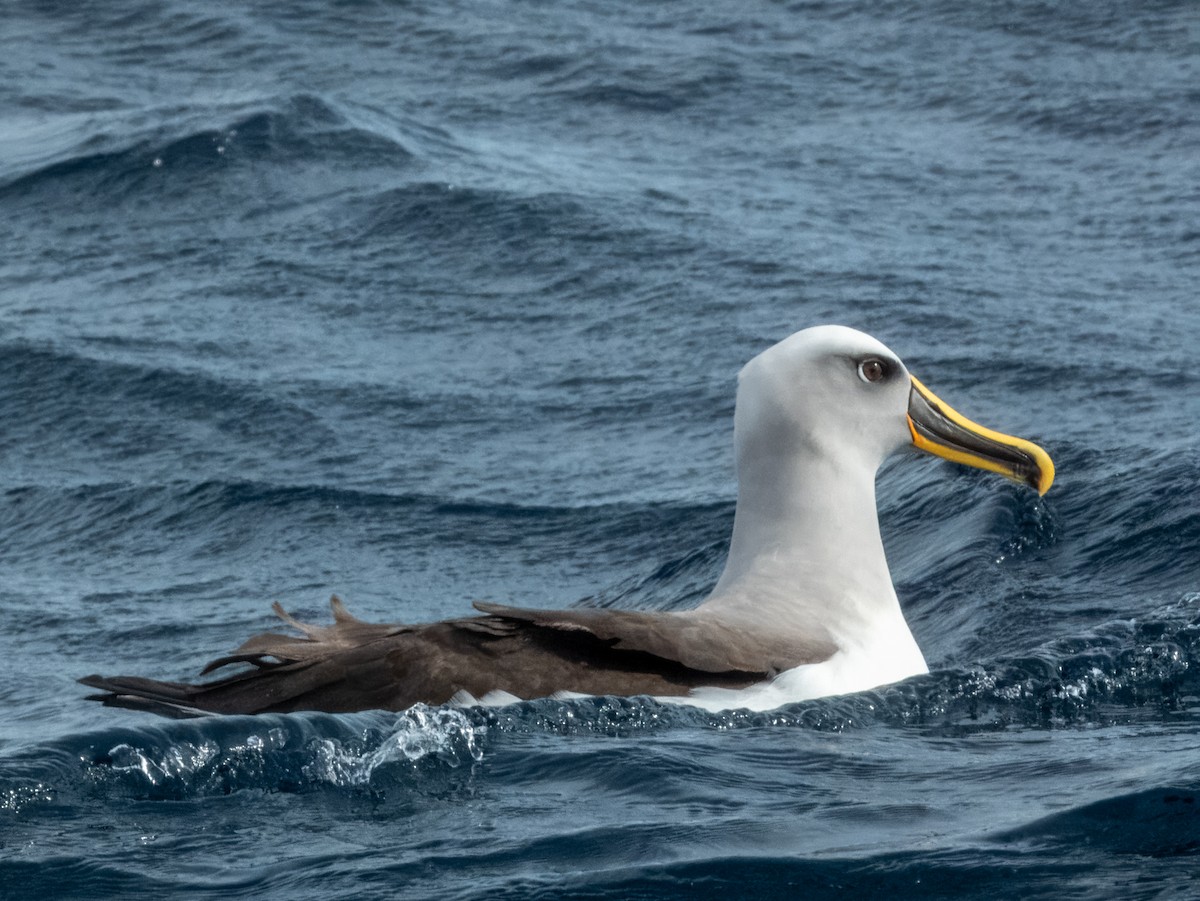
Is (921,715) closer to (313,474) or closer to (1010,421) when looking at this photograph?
(1010,421)

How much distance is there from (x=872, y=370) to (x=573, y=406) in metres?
4.61

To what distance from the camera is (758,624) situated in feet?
22.2

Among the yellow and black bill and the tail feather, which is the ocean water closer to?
the tail feather

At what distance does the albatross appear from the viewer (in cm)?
625

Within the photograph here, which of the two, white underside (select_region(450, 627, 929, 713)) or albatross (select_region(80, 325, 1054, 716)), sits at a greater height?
albatross (select_region(80, 325, 1054, 716))

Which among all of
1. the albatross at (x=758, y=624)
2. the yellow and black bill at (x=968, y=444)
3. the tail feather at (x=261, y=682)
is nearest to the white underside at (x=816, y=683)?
the albatross at (x=758, y=624)

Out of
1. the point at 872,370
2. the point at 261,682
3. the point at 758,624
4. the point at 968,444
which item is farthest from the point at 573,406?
the point at 261,682

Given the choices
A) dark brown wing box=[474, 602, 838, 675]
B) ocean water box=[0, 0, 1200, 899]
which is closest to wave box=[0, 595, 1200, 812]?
ocean water box=[0, 0, 1200, 899]

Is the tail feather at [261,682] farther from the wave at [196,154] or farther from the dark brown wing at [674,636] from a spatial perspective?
the wave at [196,154]

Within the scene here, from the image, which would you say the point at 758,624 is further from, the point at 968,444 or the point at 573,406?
the point at 573,406

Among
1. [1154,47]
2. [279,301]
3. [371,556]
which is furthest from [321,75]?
[371,556]

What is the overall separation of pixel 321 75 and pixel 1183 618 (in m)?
13.7

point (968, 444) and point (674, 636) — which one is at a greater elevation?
point (968, 444)

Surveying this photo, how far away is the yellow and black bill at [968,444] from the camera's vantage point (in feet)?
25.6
